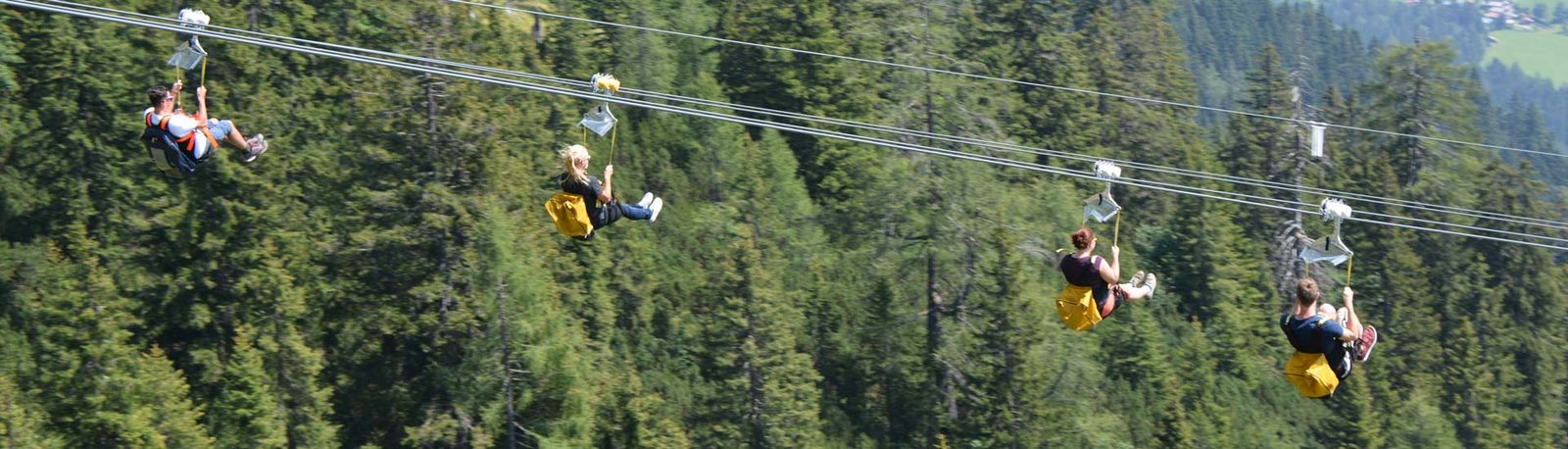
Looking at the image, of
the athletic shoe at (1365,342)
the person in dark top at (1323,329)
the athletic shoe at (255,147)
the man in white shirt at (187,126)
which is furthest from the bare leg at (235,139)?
the athletic shoe at (1365,342)

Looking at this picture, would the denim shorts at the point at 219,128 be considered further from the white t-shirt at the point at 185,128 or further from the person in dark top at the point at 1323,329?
the person in dark top at the point at 1323,329

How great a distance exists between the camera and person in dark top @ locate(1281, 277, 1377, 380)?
1870 cm

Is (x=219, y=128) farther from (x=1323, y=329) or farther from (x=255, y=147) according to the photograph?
(x=1323, y=329)

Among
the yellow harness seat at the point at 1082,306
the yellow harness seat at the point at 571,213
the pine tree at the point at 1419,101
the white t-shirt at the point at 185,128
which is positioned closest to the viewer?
the yellow harness seat at the point at 1082,306

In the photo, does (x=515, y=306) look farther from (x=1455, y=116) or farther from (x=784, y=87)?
(x=1455, y=116)

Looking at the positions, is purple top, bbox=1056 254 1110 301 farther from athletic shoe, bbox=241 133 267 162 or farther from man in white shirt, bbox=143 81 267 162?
athletic shoe, bbox=241 133 267 162

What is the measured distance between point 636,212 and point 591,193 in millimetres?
1045

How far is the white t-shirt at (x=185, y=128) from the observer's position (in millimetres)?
20516

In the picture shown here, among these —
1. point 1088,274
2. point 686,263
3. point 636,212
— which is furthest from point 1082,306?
point 686,263

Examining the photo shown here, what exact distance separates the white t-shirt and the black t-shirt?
3.78 meters

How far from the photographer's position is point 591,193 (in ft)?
66.4

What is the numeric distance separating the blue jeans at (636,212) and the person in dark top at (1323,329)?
6706 millimetres

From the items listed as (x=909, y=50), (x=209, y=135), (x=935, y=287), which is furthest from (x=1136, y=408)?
(x=209, y=135)

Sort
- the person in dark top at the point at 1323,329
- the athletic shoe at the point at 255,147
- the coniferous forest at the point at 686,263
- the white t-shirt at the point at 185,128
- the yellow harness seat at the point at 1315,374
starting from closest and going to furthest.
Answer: the person in dark top at the point at 1323,329
the yellow harness seat at the point at 1315,374
the white t-shirt at the point at 185,128
the athletic shoe at the point at 255,147
the coniferous forest at the point at 686,263
